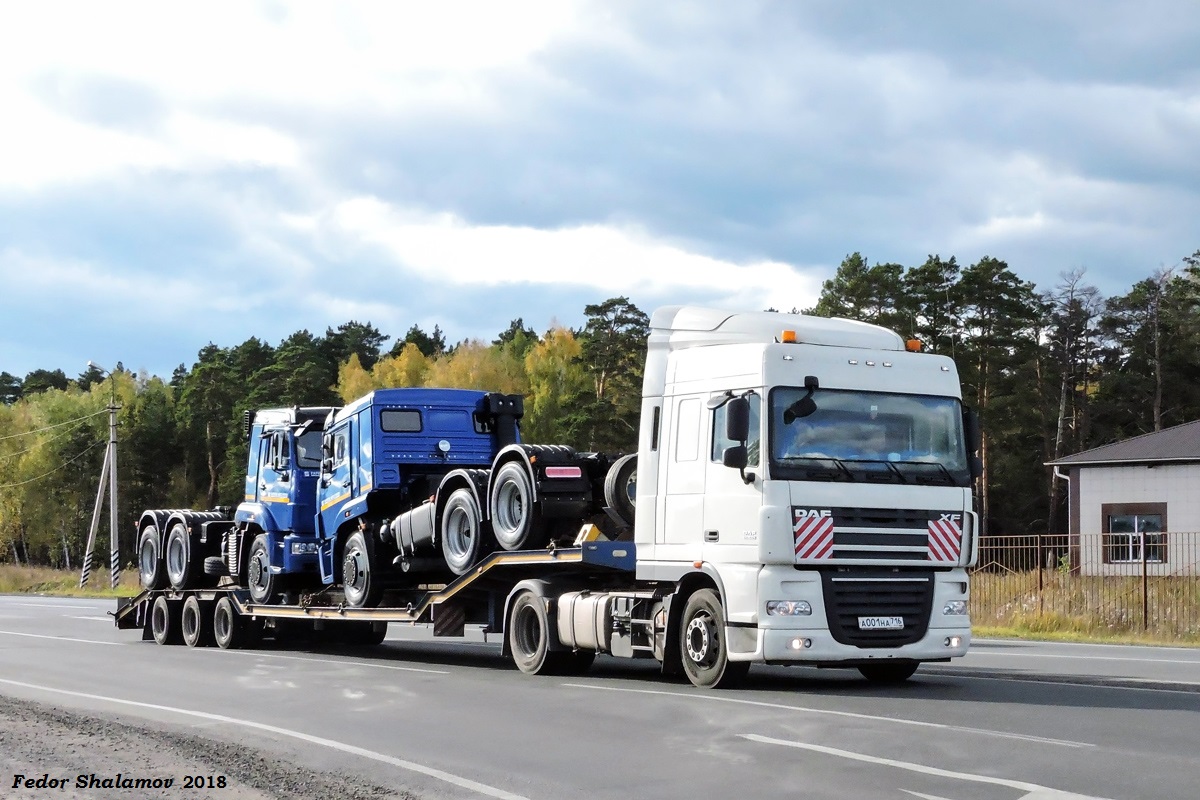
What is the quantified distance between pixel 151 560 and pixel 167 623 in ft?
5.26

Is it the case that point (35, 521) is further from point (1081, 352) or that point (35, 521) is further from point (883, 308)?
point (1081, 352)

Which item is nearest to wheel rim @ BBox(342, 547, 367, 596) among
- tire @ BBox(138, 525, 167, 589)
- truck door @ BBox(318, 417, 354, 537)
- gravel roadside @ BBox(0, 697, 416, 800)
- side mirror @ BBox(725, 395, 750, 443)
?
truck door @ BBox(318, 417, 354, 537)

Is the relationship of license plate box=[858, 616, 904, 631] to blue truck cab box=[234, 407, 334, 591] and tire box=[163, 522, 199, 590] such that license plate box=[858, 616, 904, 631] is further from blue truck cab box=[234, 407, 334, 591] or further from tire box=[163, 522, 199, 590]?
tire box=[163, 522, 199, 590]

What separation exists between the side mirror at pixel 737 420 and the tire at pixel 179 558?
555 inches

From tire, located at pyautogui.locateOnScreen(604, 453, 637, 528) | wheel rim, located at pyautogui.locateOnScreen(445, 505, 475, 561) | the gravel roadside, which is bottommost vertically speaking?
the gravel roadside

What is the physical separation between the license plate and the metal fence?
477 inches

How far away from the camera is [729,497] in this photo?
12.8 meters

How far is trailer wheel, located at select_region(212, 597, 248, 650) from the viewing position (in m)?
22.4

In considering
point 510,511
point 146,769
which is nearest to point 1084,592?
point 510,511

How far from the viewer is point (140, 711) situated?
1253 cm

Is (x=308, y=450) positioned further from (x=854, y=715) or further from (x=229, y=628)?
(x=854, y=715)

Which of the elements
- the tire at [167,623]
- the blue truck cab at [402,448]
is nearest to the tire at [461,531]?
the blue truck cab at [402,448]

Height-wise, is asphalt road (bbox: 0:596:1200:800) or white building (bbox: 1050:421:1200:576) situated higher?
white building (bbox: 1050:421:1200:576)

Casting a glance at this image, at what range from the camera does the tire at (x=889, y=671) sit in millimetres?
13953
